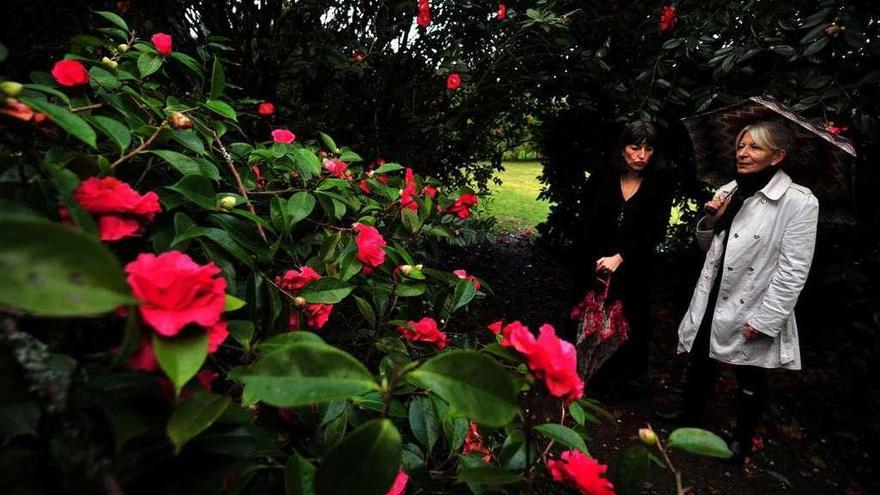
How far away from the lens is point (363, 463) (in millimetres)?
419

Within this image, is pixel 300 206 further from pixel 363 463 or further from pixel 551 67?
pixel 551 67

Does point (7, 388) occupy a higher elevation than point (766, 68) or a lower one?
lower

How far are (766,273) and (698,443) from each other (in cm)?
161

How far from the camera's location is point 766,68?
8.00 feet

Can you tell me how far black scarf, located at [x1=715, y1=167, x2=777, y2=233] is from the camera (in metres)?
1.91

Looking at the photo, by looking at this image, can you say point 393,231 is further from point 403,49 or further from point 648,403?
point 648,403

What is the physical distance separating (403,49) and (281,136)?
6.29ft

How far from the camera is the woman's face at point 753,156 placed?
1.85 meters

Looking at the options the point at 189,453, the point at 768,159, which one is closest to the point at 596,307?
the point at 768,159

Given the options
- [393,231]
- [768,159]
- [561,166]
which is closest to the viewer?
[393,231]

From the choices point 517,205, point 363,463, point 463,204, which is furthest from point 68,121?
point 517,205

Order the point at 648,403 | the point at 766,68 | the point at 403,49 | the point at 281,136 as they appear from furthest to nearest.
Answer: the point at 403,49, the point at 648,403, the point at 766,68, the point at 281,136

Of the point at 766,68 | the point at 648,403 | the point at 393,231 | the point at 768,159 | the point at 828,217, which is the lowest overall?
Answer: the point at 648,403

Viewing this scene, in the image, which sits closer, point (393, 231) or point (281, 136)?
point (281, 136)
